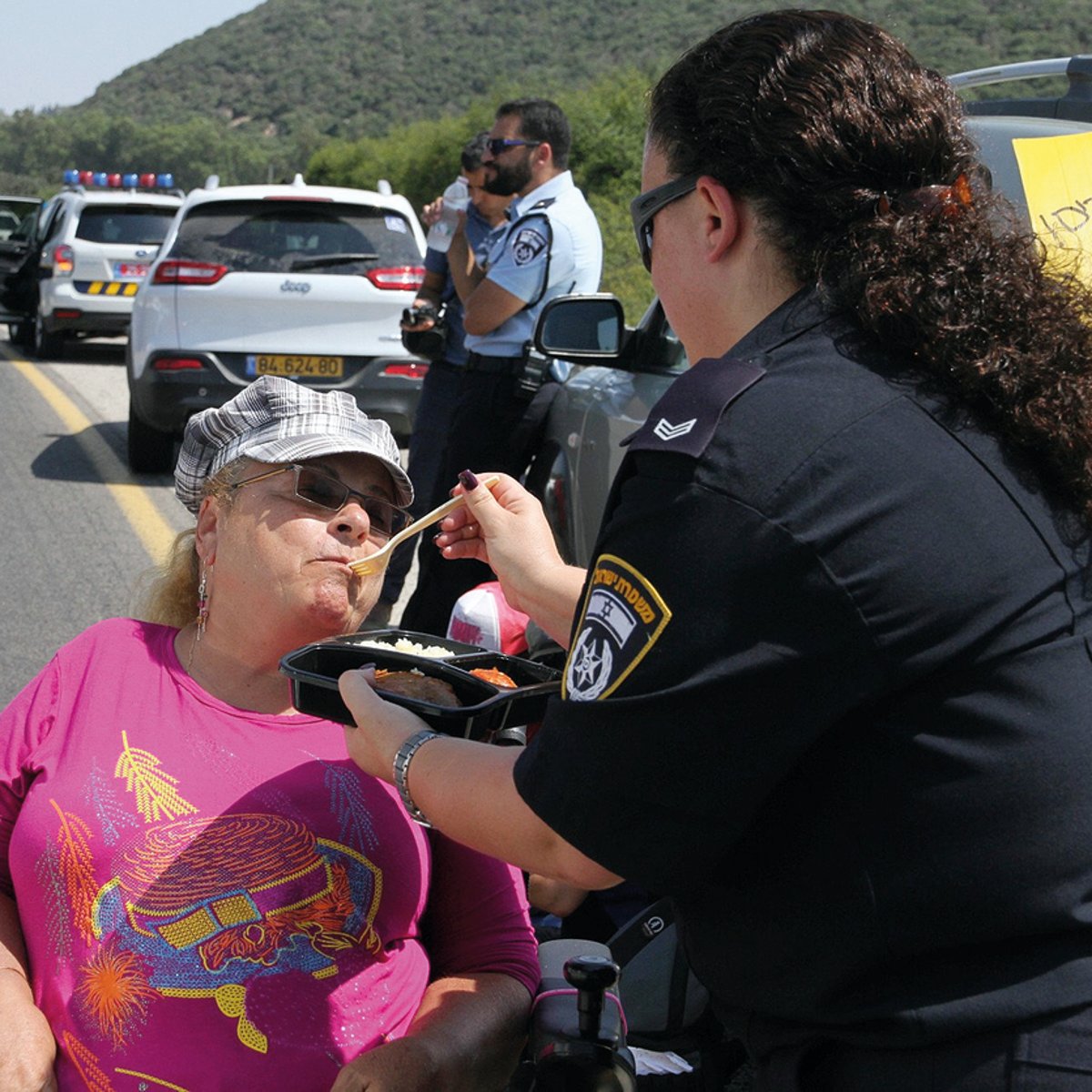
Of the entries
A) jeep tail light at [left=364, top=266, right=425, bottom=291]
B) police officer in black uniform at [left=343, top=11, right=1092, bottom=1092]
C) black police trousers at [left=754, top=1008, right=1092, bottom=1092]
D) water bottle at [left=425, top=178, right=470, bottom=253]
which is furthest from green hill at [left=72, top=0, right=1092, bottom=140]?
black police trousers at [left=754, top=1008, right=1092, bottom=1092]

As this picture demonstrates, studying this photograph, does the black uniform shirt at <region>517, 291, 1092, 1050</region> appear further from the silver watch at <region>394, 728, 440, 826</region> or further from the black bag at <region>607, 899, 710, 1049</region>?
the black bag at <region>607, 899, 710, 1049</region>

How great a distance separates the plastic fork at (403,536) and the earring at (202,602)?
296 mm

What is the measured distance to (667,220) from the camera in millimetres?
1659

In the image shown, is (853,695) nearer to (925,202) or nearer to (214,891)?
(925,202)

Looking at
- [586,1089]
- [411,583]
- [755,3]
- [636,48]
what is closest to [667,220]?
[586,1089]

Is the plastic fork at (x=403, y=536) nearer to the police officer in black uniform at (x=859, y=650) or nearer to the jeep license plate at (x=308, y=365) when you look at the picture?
the police officer in black uniform at (x=859, y=650)

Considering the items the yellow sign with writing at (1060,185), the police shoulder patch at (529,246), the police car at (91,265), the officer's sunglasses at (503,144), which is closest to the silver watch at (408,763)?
the yellow sign with writing at (1060,185)

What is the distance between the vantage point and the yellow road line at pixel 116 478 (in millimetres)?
8195

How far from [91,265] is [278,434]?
47.9 ft

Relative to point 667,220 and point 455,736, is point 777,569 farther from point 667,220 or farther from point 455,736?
point 455,736

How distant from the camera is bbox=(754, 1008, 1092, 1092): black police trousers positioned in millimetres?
1408

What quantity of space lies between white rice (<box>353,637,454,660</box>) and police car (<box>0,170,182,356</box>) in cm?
1451

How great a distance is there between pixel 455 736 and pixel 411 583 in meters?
5.76

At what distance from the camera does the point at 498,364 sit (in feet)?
19.3
